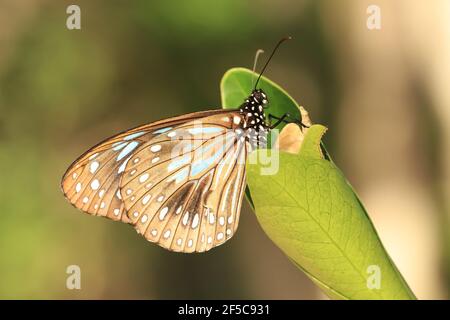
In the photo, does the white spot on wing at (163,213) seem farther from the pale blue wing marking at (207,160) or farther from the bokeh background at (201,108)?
the bokeh background at (201,108)

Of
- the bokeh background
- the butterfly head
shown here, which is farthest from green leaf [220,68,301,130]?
the bokeh background

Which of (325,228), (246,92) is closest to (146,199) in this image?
(246,92)

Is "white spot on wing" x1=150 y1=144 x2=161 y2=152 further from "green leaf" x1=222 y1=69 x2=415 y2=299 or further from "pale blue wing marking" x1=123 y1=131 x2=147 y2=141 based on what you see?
"green leaf" x1=222 y1=69 x2=415 y2=299

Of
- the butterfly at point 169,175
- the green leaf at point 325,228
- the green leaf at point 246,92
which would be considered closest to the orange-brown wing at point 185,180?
the butterfly at point 169,175

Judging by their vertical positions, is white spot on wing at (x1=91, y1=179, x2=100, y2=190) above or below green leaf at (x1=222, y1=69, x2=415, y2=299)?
above

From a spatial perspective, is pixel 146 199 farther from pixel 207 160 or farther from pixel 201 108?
pixel 201 108

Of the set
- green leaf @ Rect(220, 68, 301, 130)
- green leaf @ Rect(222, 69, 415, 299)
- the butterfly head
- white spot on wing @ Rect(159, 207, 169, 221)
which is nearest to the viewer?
green leaf @ Rect(222, 69, 415, 299)

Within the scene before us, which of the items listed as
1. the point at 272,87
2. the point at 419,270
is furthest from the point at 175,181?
the point at 419,270
